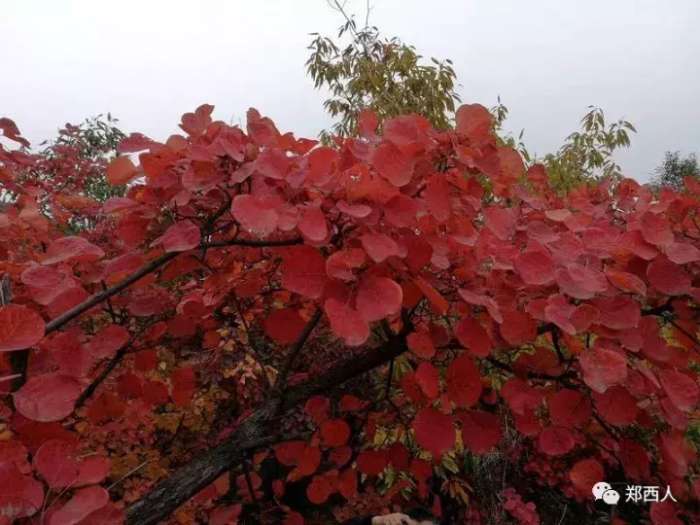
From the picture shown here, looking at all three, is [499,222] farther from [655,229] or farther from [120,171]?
[120,171]

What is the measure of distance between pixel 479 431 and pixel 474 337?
0.22 m

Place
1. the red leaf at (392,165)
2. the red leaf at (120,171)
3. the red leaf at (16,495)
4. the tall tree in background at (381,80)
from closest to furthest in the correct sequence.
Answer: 1. the red leaf at (16,495)
2. the red leaf at (392,165)
3. the red leaf at (120,171)
4. the tall tree in background at (381,80)

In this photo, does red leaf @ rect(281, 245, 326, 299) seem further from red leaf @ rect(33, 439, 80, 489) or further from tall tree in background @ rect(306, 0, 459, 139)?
tall tree in background @ rect(306, 0, 459, 139)

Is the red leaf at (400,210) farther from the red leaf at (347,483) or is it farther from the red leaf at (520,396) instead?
the red leaf at (347,483)

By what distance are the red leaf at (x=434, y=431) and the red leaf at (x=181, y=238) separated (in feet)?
1.45

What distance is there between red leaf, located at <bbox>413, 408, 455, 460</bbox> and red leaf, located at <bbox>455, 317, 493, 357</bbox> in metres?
0.15

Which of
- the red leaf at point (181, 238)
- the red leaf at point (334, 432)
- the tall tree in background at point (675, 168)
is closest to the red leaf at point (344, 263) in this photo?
the red leaf at point (181, 238)

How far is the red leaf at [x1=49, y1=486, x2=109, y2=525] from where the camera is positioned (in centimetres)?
58

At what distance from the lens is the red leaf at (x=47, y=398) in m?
0.64

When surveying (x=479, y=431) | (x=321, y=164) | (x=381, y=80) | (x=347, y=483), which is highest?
(x=381, y=80)

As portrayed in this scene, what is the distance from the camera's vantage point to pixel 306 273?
70 cm

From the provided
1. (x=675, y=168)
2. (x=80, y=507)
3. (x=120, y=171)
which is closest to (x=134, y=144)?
(x=120, y=171)

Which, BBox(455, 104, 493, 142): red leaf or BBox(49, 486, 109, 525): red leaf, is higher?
BBox(455, 104, 493, 142): red leaf

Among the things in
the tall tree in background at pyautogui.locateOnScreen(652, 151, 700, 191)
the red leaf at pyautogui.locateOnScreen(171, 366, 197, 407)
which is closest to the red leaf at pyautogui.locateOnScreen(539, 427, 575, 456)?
the red leaf at pyautogui.locateOnScreen(171, 366, 197, 407)
